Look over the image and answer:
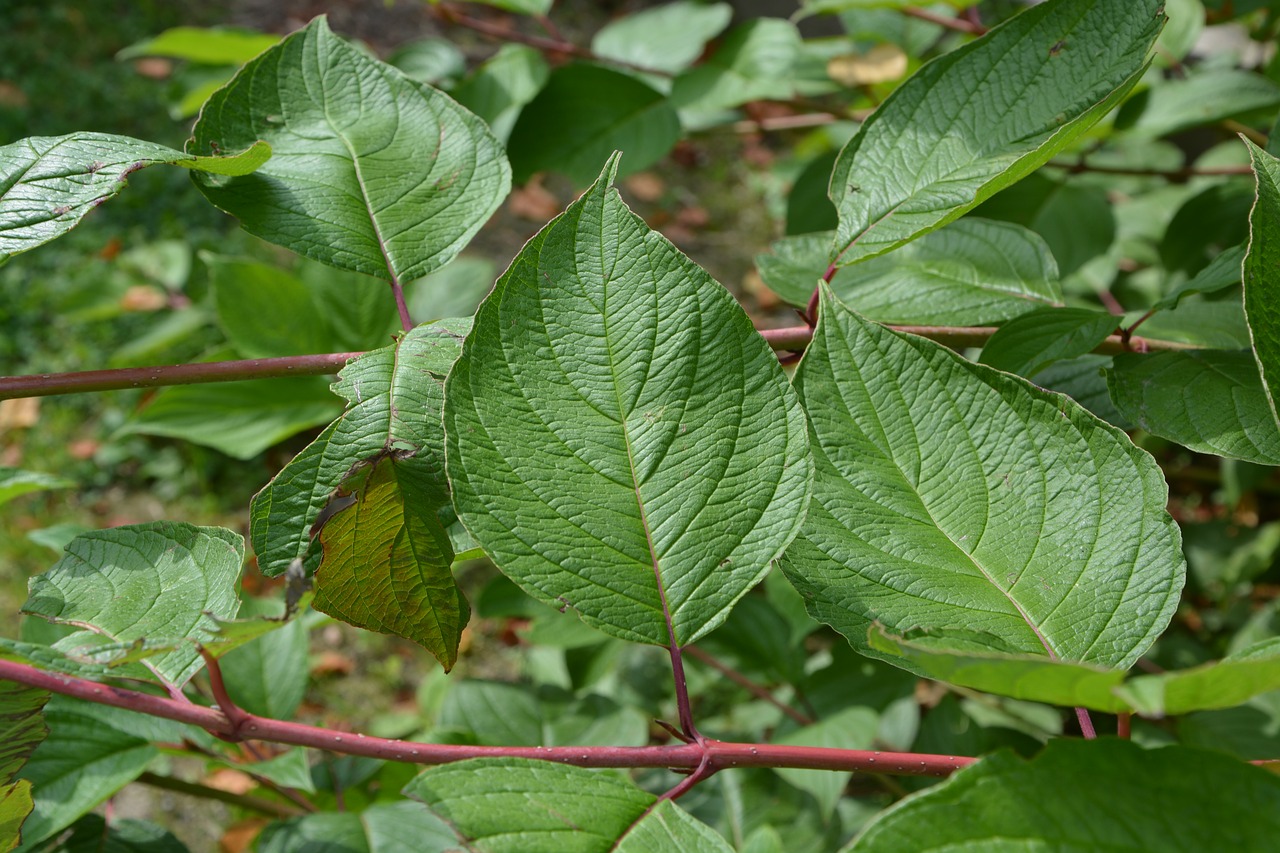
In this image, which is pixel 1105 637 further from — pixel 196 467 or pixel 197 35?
pixel 196 467

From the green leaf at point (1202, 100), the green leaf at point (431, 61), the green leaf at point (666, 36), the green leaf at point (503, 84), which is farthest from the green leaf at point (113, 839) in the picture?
the green leaf at point (1202, 100)

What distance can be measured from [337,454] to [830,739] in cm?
101

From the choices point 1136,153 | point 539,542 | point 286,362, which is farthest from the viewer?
point 1136,153

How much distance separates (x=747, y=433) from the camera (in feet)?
2.32

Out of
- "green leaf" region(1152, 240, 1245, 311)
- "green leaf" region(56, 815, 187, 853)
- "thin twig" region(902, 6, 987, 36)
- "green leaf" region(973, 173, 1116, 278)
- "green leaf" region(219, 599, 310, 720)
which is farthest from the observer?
"green leaf" region(973, 173, 1116, 278)

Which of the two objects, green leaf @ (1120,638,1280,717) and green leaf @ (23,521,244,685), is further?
green leaf @ (23,521,244,685)

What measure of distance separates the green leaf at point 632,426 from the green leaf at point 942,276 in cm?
32

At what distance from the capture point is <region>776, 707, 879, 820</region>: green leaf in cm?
150

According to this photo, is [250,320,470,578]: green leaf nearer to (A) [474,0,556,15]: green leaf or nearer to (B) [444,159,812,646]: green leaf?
(B) [444,159,812,646]: green leaf

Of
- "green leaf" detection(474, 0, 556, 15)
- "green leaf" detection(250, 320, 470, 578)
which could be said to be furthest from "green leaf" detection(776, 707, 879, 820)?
"green leaf" detection(474, 0, 556, 15)

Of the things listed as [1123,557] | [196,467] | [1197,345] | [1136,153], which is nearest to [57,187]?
[1123,557]

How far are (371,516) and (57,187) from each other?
0.36 meters

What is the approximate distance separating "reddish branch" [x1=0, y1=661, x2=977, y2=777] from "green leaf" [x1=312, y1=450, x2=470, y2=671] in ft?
0.25

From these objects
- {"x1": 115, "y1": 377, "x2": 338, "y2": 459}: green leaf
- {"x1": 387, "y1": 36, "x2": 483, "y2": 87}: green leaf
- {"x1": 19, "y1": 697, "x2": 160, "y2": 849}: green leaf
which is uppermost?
{"x1": 387, "y1": 36, "x2": 483, "y2": 87}: green leaf
